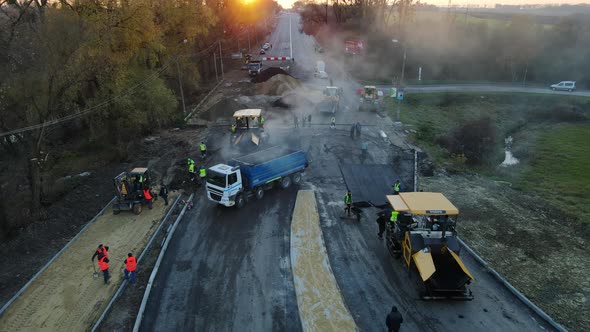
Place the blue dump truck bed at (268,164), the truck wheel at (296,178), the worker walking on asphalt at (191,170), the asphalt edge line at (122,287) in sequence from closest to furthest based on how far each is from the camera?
the asphalt edge line at (122,287) < the blue dump truck bed at (268,164) < the truck wheel at (296,178) < the worker walking on asphalt at (191,170)

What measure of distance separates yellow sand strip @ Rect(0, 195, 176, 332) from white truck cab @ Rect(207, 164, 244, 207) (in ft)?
10.4

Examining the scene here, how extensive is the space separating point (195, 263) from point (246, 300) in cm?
339

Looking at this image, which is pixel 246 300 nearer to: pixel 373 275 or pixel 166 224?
pixel 373 275

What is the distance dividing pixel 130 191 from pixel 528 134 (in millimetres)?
35580

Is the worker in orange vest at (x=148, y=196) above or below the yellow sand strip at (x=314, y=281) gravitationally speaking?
above

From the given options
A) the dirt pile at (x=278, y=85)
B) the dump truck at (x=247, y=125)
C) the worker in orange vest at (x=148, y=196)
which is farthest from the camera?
the dirt pile at (x=278, y=85)

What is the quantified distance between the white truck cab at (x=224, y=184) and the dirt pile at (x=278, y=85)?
26663mm

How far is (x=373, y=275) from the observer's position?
14.9 m

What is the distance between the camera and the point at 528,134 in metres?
36.8

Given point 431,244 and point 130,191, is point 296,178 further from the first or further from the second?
point 431,244

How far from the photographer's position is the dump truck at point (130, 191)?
20031mm

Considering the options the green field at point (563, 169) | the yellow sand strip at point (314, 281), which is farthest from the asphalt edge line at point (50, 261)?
the green field at point (563, 169)

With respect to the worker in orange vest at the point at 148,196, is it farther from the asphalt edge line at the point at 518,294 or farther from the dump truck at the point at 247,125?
the asphalt edge line at the point at 518,294

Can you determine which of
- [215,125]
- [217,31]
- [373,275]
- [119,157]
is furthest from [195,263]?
[217,31]
